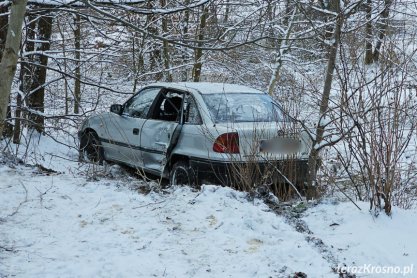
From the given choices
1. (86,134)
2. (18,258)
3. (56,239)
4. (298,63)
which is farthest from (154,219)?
(298,63)

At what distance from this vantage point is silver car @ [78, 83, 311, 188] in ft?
17.8

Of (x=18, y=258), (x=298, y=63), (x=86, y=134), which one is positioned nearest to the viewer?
(x=18, y=258)

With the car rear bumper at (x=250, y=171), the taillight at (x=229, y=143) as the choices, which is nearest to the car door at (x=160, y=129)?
the car rear bumper at (x=250, y=171)

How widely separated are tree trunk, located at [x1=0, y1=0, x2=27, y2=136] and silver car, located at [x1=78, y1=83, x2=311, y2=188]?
2.77 m

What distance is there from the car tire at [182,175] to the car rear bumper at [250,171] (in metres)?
0.11

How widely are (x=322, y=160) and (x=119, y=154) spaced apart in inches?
136

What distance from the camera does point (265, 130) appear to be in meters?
5.64

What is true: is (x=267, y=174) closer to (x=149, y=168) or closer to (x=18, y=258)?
(x=149, y=168)

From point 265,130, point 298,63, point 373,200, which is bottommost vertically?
point 373,200

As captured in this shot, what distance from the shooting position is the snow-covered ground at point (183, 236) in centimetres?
341

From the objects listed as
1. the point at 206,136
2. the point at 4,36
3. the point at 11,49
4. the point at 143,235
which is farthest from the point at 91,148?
the point at 11,49

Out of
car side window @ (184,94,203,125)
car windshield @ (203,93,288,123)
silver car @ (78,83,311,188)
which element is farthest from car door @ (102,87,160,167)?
car windshield @ (203,93,288,123)

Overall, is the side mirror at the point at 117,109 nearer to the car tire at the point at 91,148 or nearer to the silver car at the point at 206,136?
the silver car at the point at 206,136

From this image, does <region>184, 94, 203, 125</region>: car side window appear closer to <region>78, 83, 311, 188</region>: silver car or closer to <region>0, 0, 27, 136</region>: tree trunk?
<region>78, 83, 311, 188</region>: silver car
